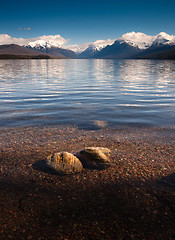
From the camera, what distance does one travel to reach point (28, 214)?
4641mm

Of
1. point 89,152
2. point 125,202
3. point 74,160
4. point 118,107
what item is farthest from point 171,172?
point 118,107

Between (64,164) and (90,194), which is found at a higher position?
(64,164)

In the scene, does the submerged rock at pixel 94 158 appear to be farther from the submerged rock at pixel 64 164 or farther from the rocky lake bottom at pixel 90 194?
the submerged rock at pixel 64 164

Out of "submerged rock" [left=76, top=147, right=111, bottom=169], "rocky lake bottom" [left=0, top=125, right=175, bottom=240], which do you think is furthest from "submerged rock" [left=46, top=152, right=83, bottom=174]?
"submerged rock" [left=76, top=147, right=111, bottom=169]

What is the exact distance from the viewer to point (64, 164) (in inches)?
259

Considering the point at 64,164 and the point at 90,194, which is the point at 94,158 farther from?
the point at 90,194

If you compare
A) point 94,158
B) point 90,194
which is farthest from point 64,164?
point 90,194

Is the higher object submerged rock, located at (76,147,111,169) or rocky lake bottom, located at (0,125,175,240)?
submerged rock, located at (76,147,111,169)

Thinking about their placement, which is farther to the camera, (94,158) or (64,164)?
(94,158)

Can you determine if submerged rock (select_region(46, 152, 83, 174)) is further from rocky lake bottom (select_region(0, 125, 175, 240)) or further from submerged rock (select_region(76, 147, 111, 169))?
submerged rock (select_region(76, 147, 111, 169))

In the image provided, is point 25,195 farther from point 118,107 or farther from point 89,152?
point 118,107

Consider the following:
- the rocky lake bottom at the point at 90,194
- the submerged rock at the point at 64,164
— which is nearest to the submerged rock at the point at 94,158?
the rocky lake bottom at the point at 90,194

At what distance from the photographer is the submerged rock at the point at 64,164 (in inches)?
256

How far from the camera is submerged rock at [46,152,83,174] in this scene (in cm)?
650
